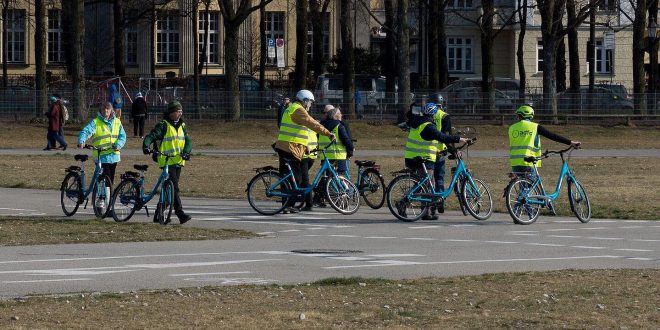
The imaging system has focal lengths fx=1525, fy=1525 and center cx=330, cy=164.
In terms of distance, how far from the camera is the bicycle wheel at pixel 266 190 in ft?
74.9

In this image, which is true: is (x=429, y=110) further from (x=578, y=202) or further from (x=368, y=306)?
(x=368, y=306)

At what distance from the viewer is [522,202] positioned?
→ 2155cm

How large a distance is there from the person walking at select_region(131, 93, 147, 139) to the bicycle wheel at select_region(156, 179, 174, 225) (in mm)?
30598

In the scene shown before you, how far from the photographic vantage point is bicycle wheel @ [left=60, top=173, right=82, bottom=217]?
2212cm

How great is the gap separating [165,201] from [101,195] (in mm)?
1495

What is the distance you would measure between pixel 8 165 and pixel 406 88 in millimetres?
22086

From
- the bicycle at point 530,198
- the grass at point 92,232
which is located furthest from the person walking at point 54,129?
the bicycle at point 530,198

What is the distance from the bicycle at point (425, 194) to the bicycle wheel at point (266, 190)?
1799mm

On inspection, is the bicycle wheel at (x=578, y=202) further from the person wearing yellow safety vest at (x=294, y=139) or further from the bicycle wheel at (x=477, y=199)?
the person wearing yellow safety vest at (x=294, y=139)

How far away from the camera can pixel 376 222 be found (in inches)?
862

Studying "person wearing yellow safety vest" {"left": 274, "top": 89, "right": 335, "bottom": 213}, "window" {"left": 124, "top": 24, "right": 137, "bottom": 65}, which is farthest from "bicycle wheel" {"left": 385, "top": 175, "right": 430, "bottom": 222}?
"window" {"left": 124, "top": 24, "right": 137, "bottom": 65}

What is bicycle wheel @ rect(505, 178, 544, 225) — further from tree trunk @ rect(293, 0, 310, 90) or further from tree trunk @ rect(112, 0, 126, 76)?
tree trunk @ rect(112, 0, 126, 76)

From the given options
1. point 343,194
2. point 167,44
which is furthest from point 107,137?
point 167,44

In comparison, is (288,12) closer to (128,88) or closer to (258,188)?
(128,88)
